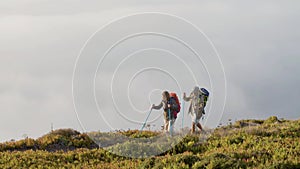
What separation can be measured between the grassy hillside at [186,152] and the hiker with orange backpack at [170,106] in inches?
49.2

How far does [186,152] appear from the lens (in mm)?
21500

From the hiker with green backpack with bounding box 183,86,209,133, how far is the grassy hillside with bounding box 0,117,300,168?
0.97 meters

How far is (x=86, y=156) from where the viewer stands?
22.6 meters

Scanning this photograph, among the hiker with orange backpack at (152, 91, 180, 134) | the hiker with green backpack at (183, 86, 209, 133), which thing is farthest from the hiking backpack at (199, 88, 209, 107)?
the hiker with orange backpack at (152, 91, 180, 134)

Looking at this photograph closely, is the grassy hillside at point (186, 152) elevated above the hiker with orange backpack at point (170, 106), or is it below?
below

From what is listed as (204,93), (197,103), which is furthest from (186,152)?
(197,103)

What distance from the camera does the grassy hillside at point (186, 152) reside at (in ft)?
59.2

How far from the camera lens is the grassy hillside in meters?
18.0

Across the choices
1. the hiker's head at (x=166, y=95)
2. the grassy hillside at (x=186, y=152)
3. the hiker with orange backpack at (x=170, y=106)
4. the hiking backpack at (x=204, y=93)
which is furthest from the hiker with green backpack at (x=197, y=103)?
the grassy hillside at (x=186, y=152)

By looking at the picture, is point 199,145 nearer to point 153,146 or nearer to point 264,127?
point 153,146

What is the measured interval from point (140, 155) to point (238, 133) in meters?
4.85

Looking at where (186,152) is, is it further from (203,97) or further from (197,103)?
(197,103)

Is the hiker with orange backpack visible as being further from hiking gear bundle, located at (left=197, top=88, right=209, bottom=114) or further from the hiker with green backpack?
hiking gear bundle, located at (left=197, top=88, right=209, bottom=114)

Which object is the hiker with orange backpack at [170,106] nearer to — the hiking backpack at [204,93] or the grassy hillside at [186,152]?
the hiking backpack at [204,93]
